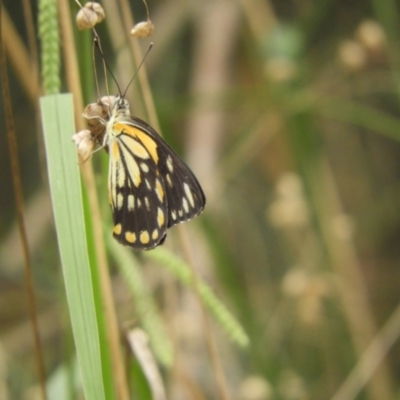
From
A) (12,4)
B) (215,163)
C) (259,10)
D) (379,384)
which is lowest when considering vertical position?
(379,384)

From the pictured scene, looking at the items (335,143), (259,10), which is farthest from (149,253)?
(335,143)

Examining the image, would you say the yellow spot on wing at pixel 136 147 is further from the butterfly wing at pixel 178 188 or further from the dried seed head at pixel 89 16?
the dried seed head at pixel 89 16

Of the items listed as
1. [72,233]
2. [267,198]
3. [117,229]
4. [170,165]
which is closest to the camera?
[72,233]

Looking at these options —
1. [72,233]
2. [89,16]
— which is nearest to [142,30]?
[89,16]

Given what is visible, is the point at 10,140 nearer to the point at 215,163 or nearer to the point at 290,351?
the point at 215,163

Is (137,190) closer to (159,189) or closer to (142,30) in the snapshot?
(159,189)

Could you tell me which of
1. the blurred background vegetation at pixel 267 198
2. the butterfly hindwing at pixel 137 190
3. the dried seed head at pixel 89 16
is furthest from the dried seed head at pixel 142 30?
the blurred background vegetation at pixel 267 198

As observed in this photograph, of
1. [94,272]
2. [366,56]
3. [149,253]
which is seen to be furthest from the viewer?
[366,56]
